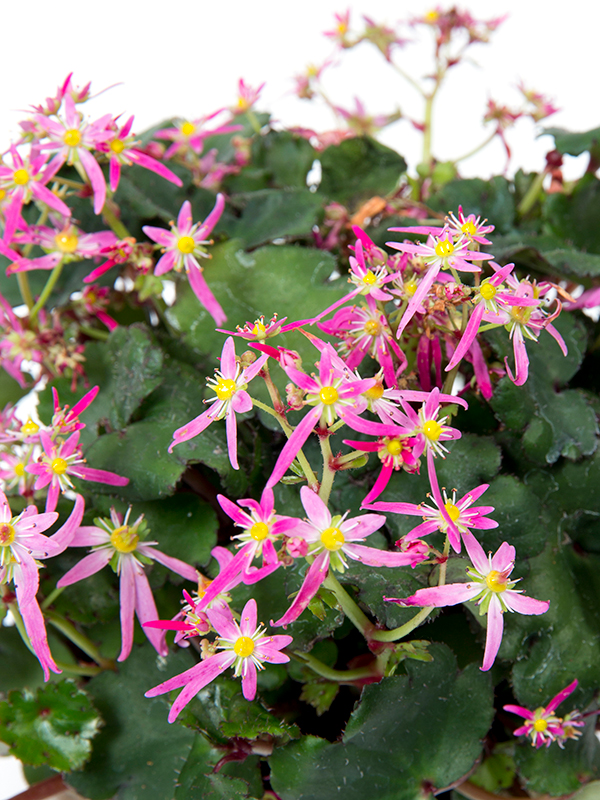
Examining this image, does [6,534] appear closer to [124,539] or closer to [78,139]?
[124,539]

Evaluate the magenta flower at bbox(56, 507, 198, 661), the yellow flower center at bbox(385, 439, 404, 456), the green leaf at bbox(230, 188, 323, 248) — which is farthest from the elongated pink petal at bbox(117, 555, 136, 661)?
the green leaf at bbox(230, 188, 323, 248)

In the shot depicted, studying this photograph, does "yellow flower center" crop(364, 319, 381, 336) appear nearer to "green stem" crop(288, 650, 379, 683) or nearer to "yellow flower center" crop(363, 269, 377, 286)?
"yellow flower center" crop(363, 269, 377, 286)

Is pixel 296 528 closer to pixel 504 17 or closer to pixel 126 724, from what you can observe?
pixel 126 724

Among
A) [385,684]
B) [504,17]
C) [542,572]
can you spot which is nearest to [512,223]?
[504,17]

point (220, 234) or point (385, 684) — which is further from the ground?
point (220, 234)

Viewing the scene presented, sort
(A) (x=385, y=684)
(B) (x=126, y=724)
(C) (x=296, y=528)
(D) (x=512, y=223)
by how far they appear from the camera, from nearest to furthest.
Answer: (C) (x=296, y=528), (A) (x=385, y=684), (B) (x=126, y=724), (D) (x=512, y=223)

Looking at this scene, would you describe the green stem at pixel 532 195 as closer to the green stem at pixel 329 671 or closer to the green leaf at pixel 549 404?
the green leaf at pixel 549 404

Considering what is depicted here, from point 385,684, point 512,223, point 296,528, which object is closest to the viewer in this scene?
point 296,528

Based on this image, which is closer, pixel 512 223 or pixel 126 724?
pixel 126 724
